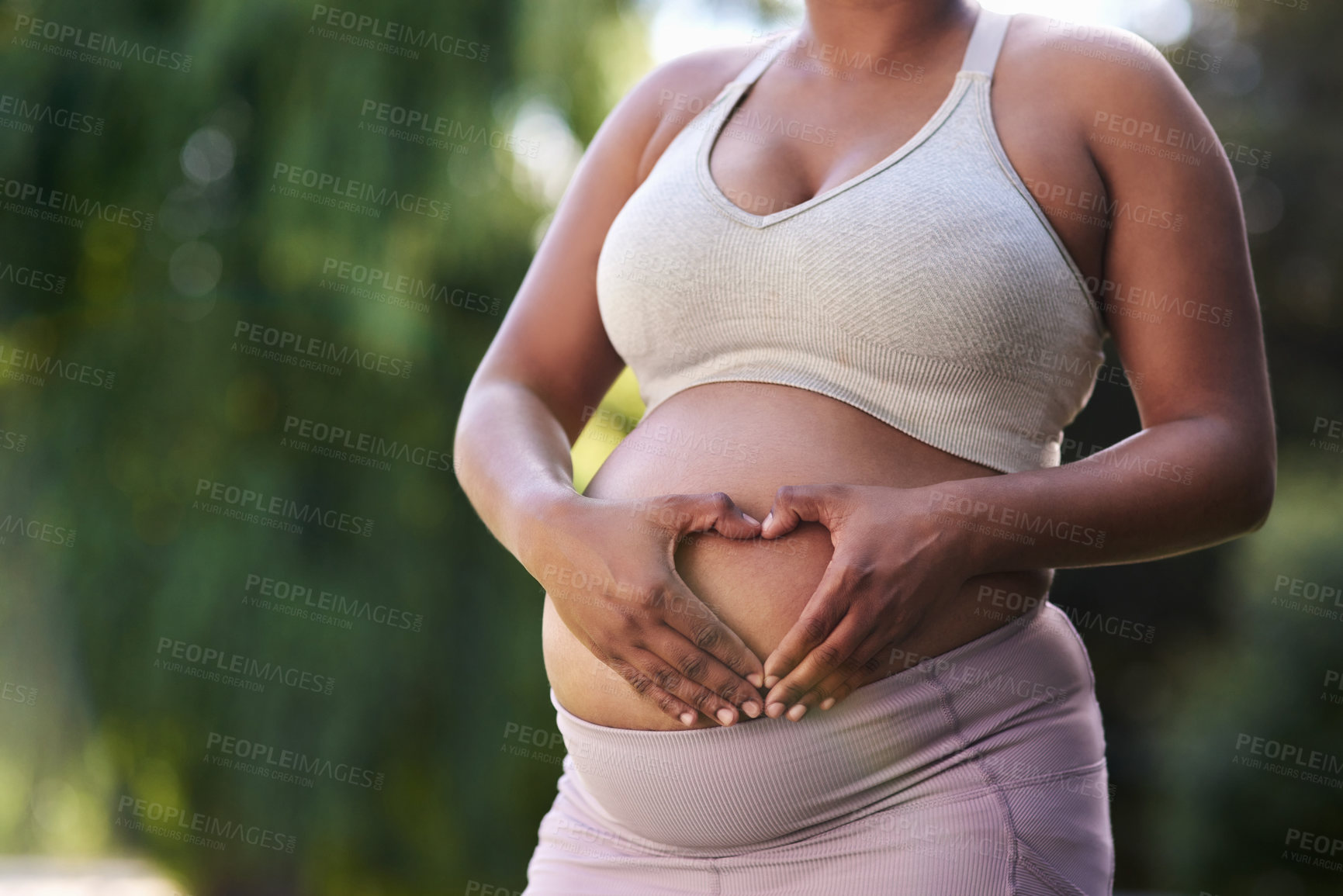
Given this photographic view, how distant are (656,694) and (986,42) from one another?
0.72m

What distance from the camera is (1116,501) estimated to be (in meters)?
0.92

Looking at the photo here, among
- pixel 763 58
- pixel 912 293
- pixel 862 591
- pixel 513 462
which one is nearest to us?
pixel 862 591

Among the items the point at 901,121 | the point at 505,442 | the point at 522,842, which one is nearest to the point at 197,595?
the point at 522,842

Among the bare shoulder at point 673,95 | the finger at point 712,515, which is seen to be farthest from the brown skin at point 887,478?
the bare shoulder at point 673,95

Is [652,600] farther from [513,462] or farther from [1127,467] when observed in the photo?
[1127,467]

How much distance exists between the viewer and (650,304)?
3.52 feet

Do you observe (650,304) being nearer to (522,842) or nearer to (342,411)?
(342,411)

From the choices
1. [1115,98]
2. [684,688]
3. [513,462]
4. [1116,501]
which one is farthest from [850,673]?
[1115,98]

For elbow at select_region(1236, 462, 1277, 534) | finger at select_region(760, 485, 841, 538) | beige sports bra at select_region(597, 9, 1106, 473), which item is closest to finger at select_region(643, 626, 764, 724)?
finger at select_region(760, 485, 841, 538)

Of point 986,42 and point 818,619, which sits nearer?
point 818,619

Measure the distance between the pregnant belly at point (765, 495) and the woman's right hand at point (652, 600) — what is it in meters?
A: 0.03

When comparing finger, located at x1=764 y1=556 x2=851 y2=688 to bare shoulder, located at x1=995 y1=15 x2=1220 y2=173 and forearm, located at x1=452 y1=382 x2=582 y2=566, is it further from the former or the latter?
bare shoulder, located at x1=995 y1=15 x2=1220 y2=173

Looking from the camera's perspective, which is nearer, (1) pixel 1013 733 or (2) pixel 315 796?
(1) pixel 1013 733

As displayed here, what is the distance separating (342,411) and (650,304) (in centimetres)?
325
